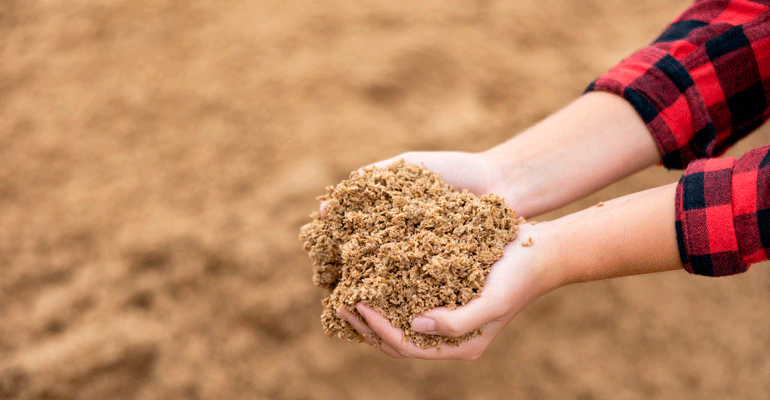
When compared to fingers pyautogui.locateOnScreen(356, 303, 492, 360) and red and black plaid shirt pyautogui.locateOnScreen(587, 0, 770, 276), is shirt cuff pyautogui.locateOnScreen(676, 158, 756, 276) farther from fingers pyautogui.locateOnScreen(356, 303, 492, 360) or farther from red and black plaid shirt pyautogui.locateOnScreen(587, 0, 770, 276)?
fingers pyautogui.locateOnScreen(356, 303, 492, 360)

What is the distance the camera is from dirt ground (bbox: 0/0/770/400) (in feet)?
5.45

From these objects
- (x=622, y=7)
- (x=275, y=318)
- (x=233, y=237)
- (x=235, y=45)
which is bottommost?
(x=275, y=318)

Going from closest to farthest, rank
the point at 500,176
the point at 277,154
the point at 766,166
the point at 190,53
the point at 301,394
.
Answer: the point at 766,166, the point at 500,176, the point at 301,394, the point at 277,154, the point at 190,53

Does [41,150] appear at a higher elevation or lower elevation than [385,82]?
higher

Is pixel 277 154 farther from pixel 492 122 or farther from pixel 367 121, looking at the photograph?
pixel 492 122

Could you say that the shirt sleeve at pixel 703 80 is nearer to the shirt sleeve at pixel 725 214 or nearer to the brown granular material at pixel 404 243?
the shirt sleeve at pixel 725 214

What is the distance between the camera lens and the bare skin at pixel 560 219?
3.30 feet

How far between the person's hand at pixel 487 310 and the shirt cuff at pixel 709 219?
10.9 inches

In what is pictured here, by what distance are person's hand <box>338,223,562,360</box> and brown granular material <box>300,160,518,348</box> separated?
20mm

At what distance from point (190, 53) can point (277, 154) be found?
0.65 m

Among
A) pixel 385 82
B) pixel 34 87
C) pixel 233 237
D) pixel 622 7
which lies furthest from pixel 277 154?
pixel 622 7

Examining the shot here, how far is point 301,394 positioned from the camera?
1.63m

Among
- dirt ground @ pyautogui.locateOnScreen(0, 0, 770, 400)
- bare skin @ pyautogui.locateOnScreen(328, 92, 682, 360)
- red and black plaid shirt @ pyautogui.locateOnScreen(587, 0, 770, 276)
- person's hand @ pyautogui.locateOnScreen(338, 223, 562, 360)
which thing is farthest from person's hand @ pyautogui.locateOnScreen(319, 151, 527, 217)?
dirt ground @ pyautogui.locateOnScreen(0, 0, 770, 400)

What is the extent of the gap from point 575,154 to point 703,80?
1.10 feet
